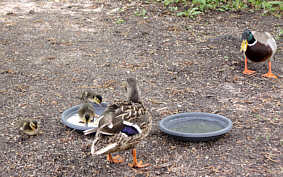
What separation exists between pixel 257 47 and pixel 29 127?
451 centimetres

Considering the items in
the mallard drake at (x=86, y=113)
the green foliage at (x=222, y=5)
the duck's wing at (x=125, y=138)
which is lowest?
the mallard drake at (x=86, y=113)

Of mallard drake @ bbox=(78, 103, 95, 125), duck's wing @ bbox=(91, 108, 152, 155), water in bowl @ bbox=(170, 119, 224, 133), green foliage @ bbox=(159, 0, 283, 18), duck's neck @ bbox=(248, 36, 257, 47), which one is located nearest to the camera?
duck's wing @ bbox=(91, 108, 152, 155)

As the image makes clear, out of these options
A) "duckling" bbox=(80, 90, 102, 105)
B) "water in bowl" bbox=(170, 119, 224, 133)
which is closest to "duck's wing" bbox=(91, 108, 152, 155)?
"water in bowl" bbox=(170, 119, 224, 133)

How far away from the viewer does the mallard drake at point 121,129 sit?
13.5ft

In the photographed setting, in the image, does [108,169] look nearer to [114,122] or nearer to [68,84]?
[114,122]

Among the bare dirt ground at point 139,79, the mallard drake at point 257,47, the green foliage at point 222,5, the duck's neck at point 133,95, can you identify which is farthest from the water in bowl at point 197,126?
the green foliage at point 222,5

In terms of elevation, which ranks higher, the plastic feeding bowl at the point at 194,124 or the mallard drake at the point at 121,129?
the mallard drake at the point at 121,129

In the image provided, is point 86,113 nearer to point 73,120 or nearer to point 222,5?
point 73,120

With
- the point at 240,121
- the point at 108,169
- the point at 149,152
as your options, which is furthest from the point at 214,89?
the point at 108,169

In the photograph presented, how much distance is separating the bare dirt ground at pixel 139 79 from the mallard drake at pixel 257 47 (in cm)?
28

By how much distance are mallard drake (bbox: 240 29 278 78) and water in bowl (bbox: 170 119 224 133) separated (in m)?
2.43

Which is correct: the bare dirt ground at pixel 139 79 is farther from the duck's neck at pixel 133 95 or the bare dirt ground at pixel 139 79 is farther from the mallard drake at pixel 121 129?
the duck's neck at pixel 133 95

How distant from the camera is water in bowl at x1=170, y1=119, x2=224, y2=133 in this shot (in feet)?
16.9

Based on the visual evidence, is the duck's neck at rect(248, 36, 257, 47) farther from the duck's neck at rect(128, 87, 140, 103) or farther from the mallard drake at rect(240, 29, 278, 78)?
the duck's neck at rect(128, 87, 140, 103)
